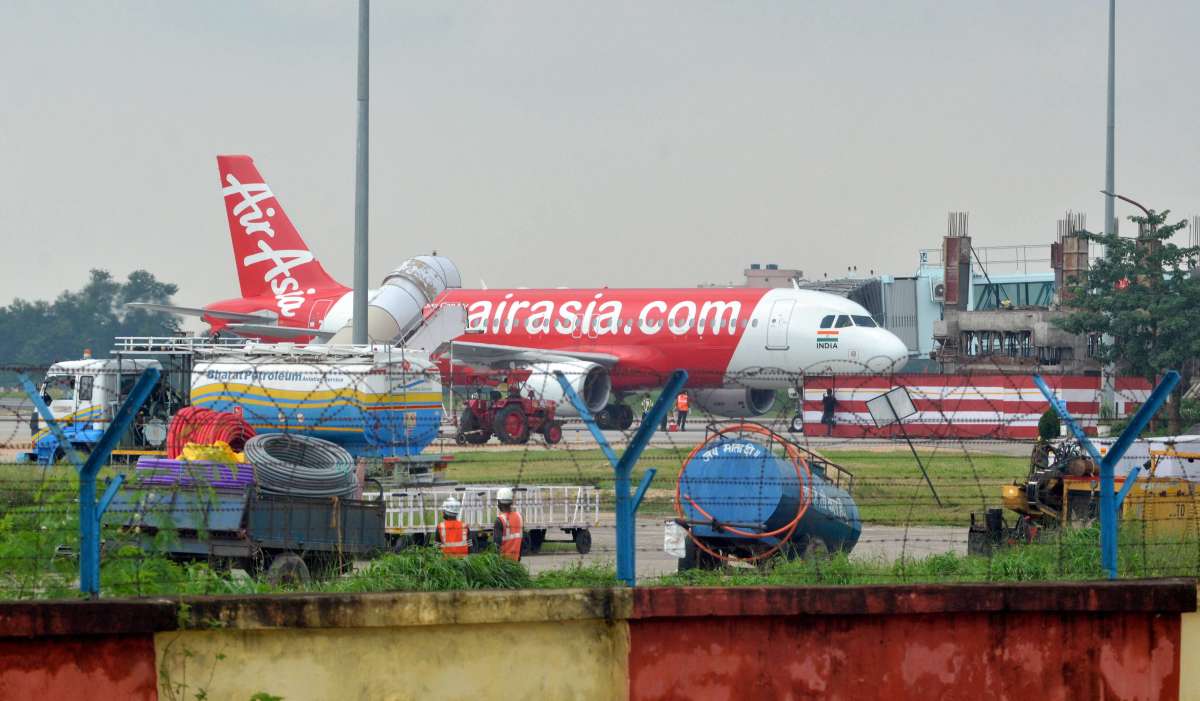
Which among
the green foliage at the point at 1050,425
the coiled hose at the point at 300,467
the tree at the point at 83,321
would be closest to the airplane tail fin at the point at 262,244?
the green foliage at the point at 1050,425

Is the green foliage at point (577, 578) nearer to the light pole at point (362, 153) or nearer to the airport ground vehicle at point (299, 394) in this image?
the airport ground vehicle at point (299, 394)

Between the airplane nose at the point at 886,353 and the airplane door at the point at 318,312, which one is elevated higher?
the airplane door at the point at 318,312

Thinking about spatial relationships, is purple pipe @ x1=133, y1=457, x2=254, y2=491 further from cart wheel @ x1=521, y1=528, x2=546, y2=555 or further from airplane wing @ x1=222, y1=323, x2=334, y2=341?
airplane wing @ x1=222, y1=323, x2=334, y2=341

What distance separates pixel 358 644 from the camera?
8.62 m

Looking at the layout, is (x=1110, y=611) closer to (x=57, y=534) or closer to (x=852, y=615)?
(x=852, y=615)

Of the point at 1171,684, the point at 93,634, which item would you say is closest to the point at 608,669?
the point at 93,634

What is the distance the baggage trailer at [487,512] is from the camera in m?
15.7

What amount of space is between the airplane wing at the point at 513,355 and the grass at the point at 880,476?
→ 1434cm

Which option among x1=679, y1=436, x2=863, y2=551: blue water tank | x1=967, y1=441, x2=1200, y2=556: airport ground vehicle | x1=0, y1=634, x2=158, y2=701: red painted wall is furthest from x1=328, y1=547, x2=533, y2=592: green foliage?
x1=967, y1=441, x2=1200, y2=556: airport ground vehicle

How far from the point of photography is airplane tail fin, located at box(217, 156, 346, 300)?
1930 inches

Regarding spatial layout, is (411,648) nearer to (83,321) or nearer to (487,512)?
(487,512)

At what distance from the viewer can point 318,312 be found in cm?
4738

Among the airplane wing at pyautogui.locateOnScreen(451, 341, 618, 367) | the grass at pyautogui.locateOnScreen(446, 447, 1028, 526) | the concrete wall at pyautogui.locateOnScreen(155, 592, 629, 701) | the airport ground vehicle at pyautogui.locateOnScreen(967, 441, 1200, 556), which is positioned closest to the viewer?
the concrete wall at pyautogui.locateOnScreen(155, 592, 629, 701)

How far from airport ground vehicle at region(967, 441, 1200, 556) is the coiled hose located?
6.03 m
